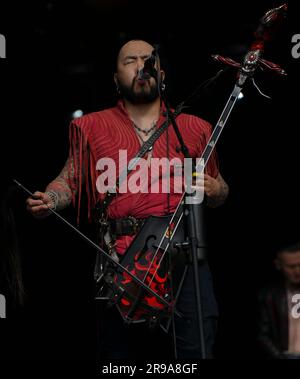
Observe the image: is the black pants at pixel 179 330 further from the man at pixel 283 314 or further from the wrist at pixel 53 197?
the man at pixel 283 314

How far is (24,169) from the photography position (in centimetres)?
361

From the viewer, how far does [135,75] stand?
2.82m

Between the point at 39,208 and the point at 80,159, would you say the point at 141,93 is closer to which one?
the point at 80,159

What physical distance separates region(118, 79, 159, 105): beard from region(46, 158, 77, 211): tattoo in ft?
1.04

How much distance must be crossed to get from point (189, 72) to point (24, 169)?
889 mm

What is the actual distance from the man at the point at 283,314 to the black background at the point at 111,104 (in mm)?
338

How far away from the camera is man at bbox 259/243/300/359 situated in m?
3.24

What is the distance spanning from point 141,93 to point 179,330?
0.86 metres

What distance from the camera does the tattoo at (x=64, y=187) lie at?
8.89 feet

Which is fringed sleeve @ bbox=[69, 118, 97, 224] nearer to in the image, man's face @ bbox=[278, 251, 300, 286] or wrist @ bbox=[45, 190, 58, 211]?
wrist @ bbox=[45, 190, 58, 211]

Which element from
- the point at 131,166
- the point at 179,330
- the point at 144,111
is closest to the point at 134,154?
the point at 131,166

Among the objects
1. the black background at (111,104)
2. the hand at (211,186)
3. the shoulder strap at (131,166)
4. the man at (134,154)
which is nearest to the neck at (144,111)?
the man at (134,154)

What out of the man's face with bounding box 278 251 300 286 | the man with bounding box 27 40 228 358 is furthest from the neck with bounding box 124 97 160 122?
the man's face with bounding box 278 251 300 286
